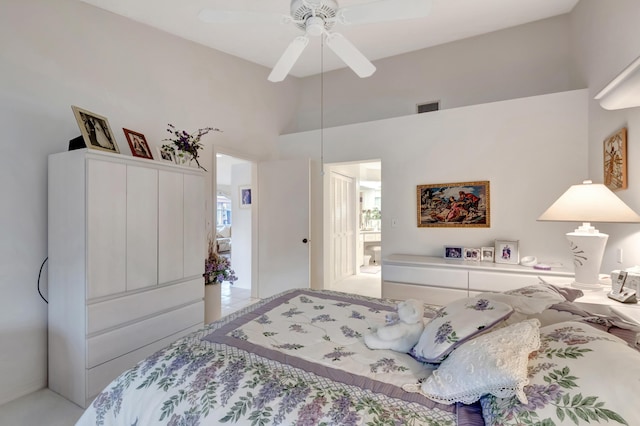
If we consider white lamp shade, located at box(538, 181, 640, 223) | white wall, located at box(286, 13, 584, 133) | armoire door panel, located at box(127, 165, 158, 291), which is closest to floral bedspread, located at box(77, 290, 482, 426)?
armoire door panel, located at box(127, 165, 158, 291)

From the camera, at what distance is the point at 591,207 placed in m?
1.86

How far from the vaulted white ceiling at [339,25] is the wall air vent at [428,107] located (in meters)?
0.68

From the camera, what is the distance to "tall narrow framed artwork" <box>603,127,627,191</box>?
6.40ft

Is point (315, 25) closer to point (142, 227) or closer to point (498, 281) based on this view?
point (142, 227)

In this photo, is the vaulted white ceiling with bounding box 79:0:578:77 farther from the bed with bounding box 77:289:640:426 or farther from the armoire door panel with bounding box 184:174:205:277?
the bed with bounding box 77:289:640:426

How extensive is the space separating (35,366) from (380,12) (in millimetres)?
3263

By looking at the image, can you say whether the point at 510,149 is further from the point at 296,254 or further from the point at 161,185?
the point at 161,185

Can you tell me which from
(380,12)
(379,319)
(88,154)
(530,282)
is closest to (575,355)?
(379,319)

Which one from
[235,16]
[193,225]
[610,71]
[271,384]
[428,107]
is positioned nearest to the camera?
[271,384]

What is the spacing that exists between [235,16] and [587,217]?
2.49 m

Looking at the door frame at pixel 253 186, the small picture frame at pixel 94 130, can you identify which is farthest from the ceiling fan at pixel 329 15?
the door frame at pixel 253 186

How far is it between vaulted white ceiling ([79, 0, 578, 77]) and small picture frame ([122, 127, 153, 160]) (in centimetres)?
106

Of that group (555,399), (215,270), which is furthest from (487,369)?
(215,270)

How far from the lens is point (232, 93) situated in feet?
11.9
